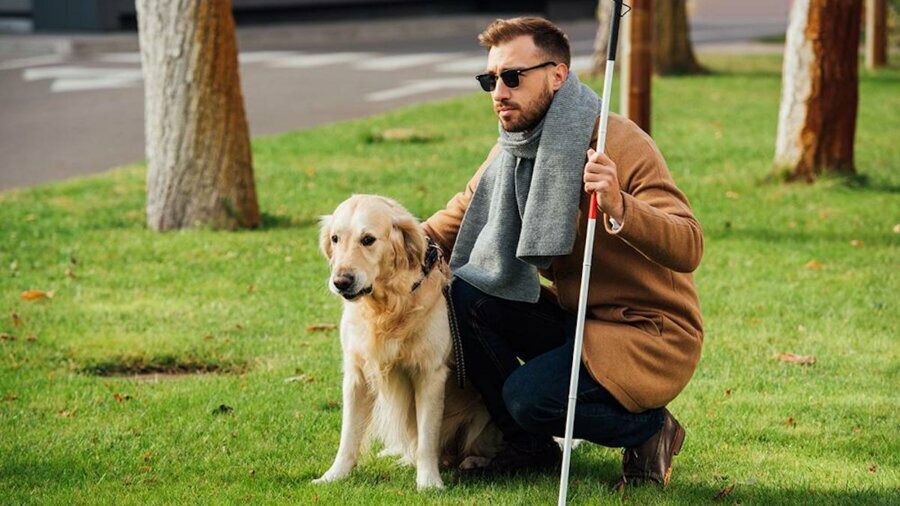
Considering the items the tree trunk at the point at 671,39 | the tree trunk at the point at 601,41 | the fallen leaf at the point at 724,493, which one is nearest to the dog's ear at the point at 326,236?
the fallen leaf at the point at 724,493

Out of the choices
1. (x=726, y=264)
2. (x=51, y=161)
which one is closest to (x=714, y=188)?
(x=726, y=264)

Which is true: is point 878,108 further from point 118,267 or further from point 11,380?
point 11,380

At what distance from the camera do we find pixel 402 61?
24.2 metres

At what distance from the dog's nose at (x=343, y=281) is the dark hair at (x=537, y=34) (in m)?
0.94

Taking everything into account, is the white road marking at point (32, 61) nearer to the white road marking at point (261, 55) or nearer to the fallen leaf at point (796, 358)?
the white road marking at point (261, 55)

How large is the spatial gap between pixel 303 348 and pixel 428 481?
2287 millimetres

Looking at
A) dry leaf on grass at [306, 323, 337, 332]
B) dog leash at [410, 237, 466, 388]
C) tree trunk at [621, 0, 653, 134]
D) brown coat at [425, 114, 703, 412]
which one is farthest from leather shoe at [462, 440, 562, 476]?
tree trunk at [621, 0, 653, 134]

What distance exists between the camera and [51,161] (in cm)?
1364

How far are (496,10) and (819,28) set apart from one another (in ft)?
85.0

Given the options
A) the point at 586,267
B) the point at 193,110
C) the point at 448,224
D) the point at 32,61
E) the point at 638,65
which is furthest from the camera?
the point at 32,61

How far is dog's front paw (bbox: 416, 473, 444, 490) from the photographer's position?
506 cm

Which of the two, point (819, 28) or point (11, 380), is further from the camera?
point (819, 28)

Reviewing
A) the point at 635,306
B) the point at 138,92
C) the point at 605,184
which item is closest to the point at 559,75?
the point at 605,184

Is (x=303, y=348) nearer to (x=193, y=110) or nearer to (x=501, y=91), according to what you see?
(x=501, y=91)
